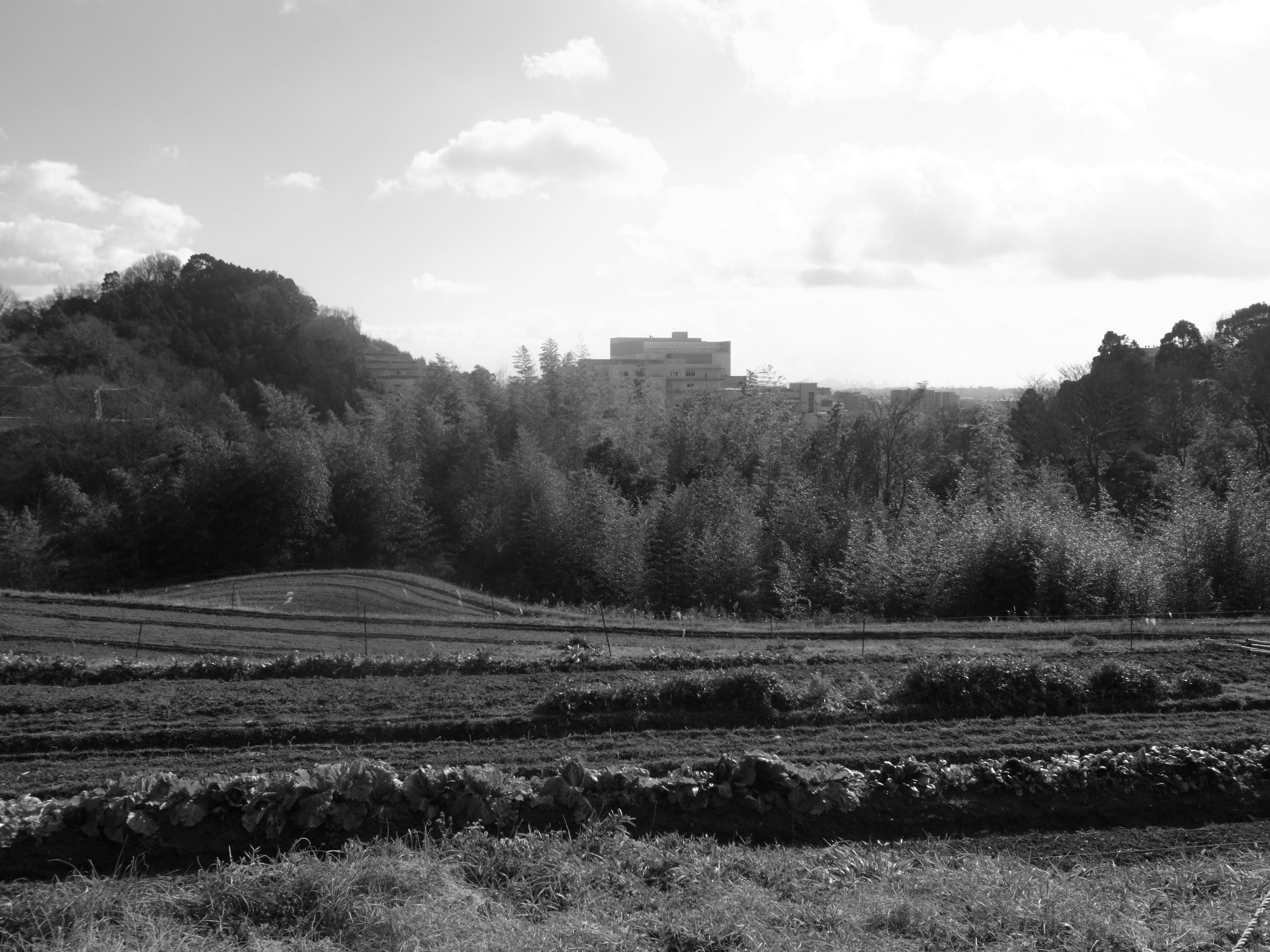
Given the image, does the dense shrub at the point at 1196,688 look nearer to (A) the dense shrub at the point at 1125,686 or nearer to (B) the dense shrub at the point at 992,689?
(A) the dense shrub at the point at 1125,686

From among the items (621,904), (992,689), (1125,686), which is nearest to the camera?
(621,904)

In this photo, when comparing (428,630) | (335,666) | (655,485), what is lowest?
(428,630)

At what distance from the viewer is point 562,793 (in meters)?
8.17

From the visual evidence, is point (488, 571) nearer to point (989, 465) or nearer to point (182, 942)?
point (989, 465)

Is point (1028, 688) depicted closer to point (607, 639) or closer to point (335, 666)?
point (607, 639)

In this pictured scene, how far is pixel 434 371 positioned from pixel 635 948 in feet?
167

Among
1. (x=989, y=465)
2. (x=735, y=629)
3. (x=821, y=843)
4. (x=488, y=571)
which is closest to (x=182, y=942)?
(x=821, y=843)

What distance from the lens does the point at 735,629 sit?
66.6ft

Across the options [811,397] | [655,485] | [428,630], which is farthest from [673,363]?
[428,630]

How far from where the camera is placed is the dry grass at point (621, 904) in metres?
5.47

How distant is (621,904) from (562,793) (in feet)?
6.99

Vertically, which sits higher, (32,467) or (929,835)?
(32,467)

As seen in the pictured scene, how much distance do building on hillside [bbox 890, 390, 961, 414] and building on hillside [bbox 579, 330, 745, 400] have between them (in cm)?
1572

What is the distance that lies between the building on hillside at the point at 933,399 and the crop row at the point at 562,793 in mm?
35799
